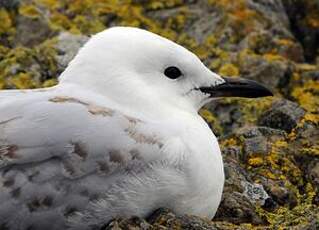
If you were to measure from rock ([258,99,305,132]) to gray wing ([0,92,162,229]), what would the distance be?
85.6 inches

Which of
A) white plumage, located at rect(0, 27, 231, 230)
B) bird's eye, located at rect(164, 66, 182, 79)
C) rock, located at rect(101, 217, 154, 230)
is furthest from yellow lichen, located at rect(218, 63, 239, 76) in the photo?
rock, located at rect(101, 217, 154, 230)

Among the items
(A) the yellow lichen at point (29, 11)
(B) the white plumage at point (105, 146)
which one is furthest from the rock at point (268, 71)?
(B) the white plumage at point (105, 146)

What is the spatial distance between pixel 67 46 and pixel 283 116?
228 centimetres

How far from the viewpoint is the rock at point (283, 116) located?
6766 mm

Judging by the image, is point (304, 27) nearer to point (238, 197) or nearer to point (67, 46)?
point (67, 46)

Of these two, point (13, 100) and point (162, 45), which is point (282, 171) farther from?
point (13, 100)

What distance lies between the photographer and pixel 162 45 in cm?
537

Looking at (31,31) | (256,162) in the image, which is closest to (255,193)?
(256,162)

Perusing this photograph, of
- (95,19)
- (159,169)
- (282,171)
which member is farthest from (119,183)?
(95,19)


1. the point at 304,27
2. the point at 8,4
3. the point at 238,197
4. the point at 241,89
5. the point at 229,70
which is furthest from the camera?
the point at 304,27

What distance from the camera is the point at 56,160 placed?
466 cm

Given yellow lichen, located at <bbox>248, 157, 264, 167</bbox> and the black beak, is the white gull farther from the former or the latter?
yellow lichen, located at <bbox>248, 157, 264, 167</bbox>

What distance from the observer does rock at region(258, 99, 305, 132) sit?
22.2ft

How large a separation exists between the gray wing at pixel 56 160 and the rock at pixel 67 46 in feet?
10.4
